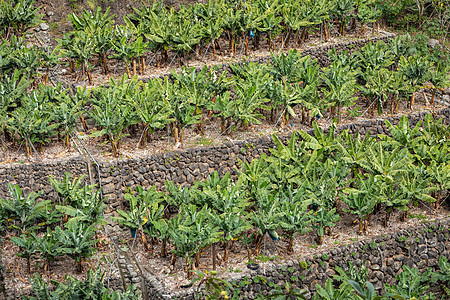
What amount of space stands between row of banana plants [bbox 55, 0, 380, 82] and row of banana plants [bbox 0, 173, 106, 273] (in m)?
4.29

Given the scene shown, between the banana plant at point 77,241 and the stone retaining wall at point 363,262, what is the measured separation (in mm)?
1341

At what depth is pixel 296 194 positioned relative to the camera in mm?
11586

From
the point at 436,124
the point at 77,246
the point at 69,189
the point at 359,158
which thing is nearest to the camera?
the point at 77,246

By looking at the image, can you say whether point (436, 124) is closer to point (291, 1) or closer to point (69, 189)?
point (291, 1)

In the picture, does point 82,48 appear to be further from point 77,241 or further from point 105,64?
point 77,241

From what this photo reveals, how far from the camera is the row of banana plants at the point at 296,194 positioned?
10875mm

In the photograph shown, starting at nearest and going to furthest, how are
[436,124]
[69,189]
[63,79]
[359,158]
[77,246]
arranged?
[77,246] → [69,189] → [359,158] → [436,124] → [63,79]

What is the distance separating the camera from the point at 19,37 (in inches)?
600

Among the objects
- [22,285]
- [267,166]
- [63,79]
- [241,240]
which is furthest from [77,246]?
[63,79]

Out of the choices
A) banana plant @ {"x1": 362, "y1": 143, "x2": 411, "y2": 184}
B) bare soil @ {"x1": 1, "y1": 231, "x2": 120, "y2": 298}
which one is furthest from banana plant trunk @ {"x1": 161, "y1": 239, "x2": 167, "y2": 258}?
banana plant @ {"x1": 362, "y1": 143, "x2": 411, "y2": 184}

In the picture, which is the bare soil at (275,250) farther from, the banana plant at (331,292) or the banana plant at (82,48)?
the banana plant at (82,48)

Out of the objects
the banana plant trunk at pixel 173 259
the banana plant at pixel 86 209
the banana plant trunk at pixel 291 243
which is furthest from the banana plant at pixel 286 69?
the banana plant at pixel 86 209

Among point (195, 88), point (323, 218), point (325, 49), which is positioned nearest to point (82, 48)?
point (195, 88)

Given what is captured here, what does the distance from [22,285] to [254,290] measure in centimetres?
449
